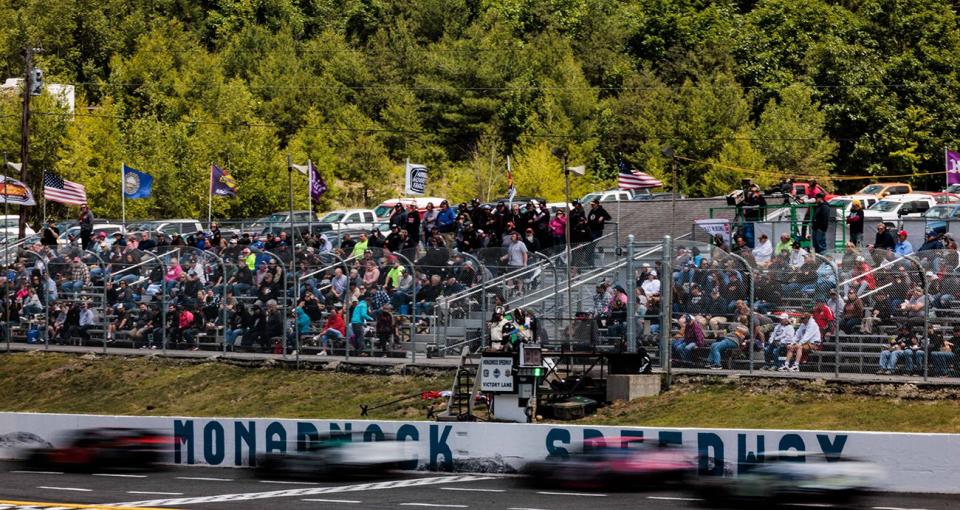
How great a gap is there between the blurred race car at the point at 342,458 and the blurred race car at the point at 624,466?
121 inches

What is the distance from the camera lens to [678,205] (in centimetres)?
4909

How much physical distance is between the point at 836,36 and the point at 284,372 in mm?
69159

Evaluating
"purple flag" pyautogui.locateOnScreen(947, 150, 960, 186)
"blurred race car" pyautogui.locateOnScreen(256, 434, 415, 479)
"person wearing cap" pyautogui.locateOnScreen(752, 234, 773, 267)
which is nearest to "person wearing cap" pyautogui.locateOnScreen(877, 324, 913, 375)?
"person wearing cap" pyautogui.locateOnScreen(752, 234, 773, 267)

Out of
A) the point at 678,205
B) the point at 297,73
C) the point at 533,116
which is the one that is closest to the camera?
the point at 678,205

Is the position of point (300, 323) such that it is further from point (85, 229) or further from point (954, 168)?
point (954, 168)

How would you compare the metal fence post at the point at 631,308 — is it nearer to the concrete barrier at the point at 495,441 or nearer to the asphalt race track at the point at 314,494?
the concrete barrier at the point at 495,441

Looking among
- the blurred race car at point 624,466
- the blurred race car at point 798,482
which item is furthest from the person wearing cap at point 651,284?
the blurred race car at point 798,482

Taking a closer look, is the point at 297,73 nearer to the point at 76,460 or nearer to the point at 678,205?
the point at 678,205

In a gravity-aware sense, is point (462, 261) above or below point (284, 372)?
above

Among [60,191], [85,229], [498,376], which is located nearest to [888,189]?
[60,191]

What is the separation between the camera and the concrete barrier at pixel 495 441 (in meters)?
21.9

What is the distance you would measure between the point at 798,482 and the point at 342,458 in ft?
25.0

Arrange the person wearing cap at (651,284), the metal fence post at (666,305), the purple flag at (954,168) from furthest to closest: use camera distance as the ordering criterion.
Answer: the purple flag at (954,168) < the person wearing cap at (651,284) < the metal fence post at (666,305)

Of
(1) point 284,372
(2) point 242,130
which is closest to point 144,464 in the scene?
(1) point 284,372
